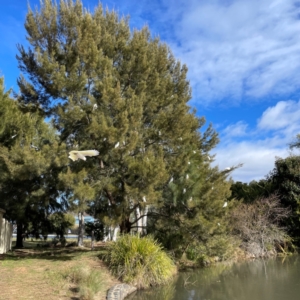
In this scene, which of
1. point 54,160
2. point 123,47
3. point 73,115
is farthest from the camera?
point 123,47

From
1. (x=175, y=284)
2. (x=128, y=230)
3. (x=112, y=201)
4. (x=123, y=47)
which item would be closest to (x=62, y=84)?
(x=123, y=47)

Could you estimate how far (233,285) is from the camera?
10.1m

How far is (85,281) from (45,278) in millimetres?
1346

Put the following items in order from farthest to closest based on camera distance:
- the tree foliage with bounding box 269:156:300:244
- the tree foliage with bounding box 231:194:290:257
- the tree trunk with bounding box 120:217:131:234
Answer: the tree foliage with bounding box 269:156:300:244 < the tree foliage with bounding box 231:194:290:257 < the tree trunk with bounding box 120:217:131:234

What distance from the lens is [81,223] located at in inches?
691

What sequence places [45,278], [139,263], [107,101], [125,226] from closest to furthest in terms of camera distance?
[45,278], [139,263], [107,101], [125,226]

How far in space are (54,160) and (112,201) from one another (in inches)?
115

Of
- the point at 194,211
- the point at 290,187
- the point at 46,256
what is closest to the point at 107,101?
the point at 194,211

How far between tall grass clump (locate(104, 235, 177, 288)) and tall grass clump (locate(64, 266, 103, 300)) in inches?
57.4

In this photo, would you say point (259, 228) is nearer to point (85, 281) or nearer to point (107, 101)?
point (107, 101)

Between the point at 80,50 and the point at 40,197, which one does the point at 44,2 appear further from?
the point at 40,197

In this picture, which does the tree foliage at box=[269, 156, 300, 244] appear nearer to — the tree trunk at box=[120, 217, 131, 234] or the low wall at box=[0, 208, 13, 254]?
the tree trunk at box=[120, 217, 131, 234]

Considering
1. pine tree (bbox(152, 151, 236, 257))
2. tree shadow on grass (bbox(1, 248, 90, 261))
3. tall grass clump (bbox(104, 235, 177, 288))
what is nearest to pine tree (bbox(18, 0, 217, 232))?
pine tree (bbox(152, 151, 236, 257))

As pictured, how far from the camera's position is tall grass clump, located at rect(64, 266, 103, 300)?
7.34 m
